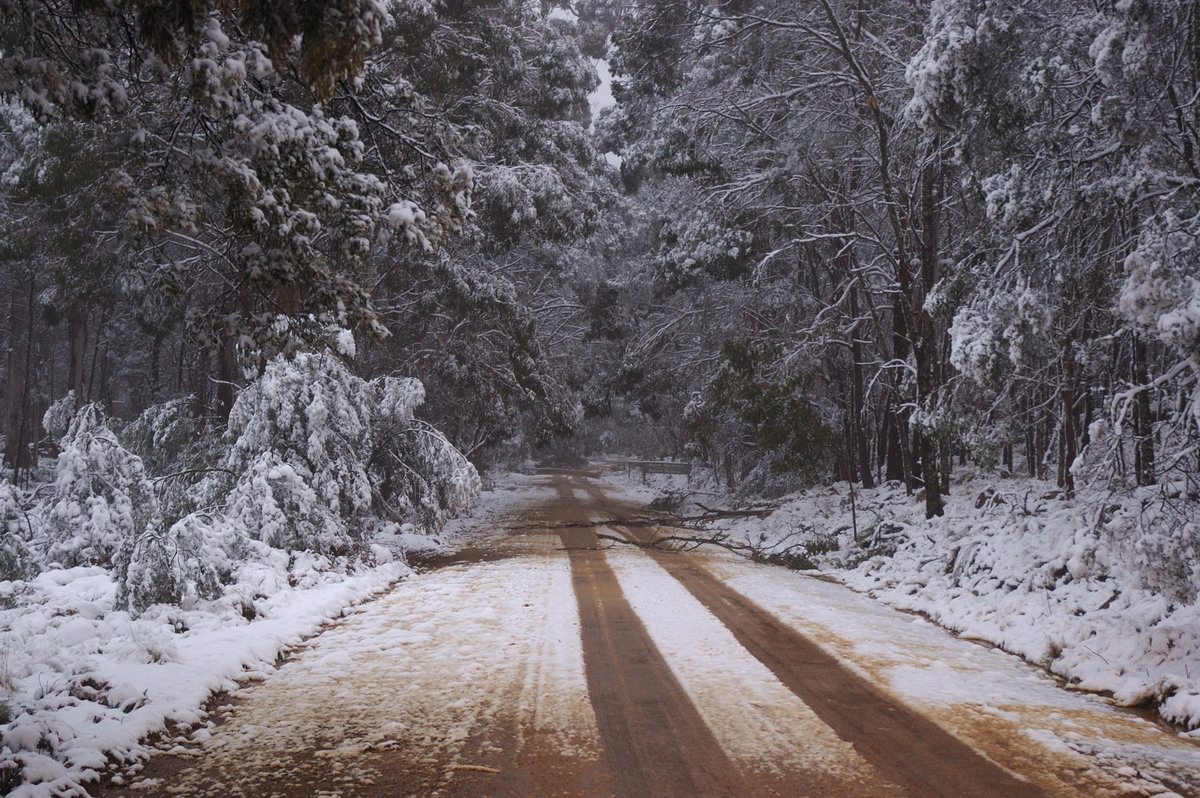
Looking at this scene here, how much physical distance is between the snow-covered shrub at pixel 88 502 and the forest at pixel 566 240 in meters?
0.04

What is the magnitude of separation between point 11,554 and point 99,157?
20.2 feet

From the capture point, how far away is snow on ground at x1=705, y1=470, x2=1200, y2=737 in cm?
Result: 603

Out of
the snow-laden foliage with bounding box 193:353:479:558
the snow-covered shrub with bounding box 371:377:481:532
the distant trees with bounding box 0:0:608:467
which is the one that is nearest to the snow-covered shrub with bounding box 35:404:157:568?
the snow-laden foliage with bounding box 193:353:479:558

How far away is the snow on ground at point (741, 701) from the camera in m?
4.32

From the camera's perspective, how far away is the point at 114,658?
5.72 metres

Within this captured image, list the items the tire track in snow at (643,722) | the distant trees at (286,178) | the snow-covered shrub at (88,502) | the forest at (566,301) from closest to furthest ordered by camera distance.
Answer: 1. the tire track in snow at (643,722)
2. the distant trees at (286,178)
3. the forest at (566,301)
4. the snow-covered shrub at (88,502)

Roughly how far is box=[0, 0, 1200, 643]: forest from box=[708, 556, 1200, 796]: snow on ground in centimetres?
162

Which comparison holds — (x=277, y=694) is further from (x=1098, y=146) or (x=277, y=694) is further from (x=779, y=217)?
(x=779, y=217)

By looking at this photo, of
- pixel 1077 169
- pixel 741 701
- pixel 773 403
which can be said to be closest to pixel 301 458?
pixel 741 701

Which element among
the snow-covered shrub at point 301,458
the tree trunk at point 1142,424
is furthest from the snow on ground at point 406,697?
the tree trunk at point 1142,424

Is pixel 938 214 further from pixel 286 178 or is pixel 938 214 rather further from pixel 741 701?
pixel 286 178

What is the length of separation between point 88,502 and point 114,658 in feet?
14.3

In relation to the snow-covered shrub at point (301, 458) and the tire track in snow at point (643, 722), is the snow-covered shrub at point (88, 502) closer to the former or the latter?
the snow-covered shrub at point (301, 458)

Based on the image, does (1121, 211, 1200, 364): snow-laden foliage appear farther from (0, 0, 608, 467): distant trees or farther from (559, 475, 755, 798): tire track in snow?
(0, 0, 608, 467): distant trees
